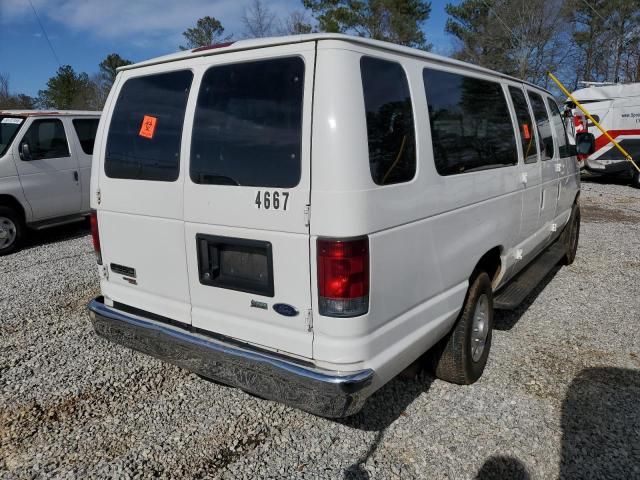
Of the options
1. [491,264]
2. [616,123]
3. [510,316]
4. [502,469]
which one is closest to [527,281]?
[510,316]

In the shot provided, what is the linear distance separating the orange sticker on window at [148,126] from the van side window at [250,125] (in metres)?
0.37

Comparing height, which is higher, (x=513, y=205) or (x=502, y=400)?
(x=513, y=205)

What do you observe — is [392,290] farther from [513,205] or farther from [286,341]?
[513,205]

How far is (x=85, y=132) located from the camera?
809 centimetres

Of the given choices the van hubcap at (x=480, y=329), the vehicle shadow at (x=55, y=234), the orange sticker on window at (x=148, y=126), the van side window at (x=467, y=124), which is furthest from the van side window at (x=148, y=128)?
the vehicle shadow at (x=55, y=234)

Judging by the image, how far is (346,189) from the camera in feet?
7.30

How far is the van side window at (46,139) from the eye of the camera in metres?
7.36

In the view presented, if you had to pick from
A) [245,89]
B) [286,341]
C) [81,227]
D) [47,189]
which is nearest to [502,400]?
[286,341]

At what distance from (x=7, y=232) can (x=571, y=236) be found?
7.78 meters

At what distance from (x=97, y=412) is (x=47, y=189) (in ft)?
17.7

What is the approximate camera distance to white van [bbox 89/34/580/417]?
90.7 inches

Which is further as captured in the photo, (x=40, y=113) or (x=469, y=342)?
(x=40, y=113)

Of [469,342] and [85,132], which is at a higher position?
[85,132]

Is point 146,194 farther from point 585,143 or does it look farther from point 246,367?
point 585,143
